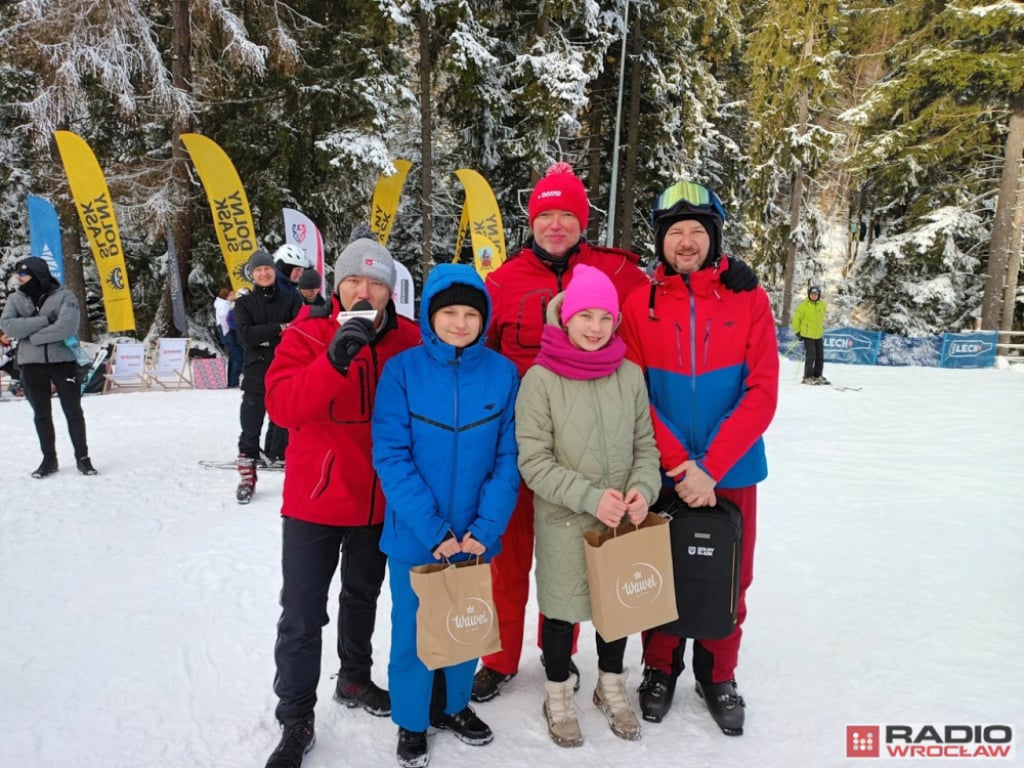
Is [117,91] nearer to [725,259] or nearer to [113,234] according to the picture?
[113,234]

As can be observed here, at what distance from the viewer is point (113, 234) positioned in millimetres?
11562

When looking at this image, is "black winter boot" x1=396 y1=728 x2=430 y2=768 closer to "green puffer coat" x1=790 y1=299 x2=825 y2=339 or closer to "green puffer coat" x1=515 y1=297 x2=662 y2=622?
"green puffer coat" x1=515 y1=297 x2=662 y2=622

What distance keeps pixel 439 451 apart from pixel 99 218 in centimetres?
1231

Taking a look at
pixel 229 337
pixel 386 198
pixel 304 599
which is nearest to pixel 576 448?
pixel 304 599

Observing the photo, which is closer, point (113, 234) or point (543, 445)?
point (543, 445)

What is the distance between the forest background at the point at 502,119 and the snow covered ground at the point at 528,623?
35.3 ft

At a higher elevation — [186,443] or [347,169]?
[347,169]

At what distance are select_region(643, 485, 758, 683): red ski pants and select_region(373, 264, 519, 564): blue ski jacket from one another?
0.94 m

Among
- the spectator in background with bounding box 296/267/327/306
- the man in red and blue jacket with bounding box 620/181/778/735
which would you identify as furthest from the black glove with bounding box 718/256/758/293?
the spectator in background with bounding box 296/267/327/306

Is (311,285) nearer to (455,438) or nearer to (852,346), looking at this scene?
(455,438)

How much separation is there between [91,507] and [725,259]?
514cm

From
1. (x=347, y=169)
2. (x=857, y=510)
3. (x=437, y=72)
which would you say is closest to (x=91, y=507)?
(x=857, y=510)

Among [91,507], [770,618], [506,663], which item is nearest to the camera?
[506,663]

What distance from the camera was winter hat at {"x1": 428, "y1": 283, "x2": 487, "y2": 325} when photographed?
7.35ft
